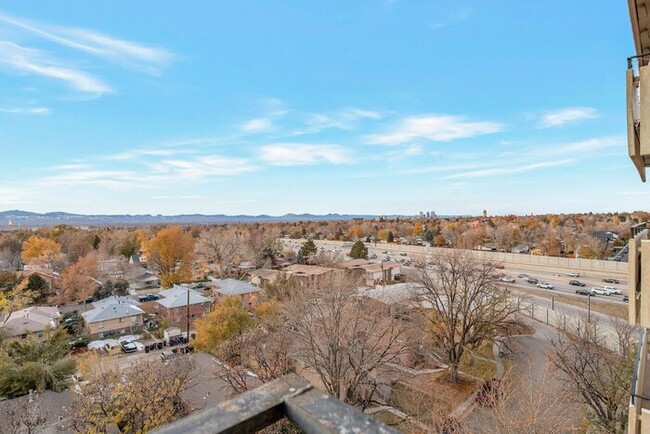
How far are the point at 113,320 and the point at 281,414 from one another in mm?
31012

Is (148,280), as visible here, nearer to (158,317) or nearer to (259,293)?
(158,317)

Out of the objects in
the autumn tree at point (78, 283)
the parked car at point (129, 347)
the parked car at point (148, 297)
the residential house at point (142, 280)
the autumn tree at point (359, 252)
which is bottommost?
the parked car at point (129, 347)

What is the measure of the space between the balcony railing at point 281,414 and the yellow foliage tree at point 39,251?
5543 centimetres

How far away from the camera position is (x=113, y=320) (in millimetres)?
26875

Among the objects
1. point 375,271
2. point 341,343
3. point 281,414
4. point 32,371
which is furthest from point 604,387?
point 375,271

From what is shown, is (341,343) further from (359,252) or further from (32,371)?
(359,252)

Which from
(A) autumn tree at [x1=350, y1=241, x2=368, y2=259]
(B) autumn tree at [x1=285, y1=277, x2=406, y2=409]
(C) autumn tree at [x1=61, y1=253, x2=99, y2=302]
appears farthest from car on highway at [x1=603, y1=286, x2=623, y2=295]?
(C) autumn tree at [x1=61, y1=253, x2=99, y2=302]

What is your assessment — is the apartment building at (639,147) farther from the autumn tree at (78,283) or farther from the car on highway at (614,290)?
the autumn tree at (78,283)

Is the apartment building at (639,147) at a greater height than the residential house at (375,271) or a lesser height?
greater

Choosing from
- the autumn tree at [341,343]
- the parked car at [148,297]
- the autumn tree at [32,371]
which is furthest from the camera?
the parked car at [148,297]

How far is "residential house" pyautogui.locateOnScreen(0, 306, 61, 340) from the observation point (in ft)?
75.3

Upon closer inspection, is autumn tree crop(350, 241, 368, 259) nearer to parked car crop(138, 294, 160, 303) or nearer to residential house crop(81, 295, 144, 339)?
parked car crop(138, 294, 160, 303)

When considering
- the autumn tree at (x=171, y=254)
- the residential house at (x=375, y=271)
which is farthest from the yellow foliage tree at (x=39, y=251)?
the residential house at (x=375, y=271)

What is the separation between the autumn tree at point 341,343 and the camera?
12430mm
